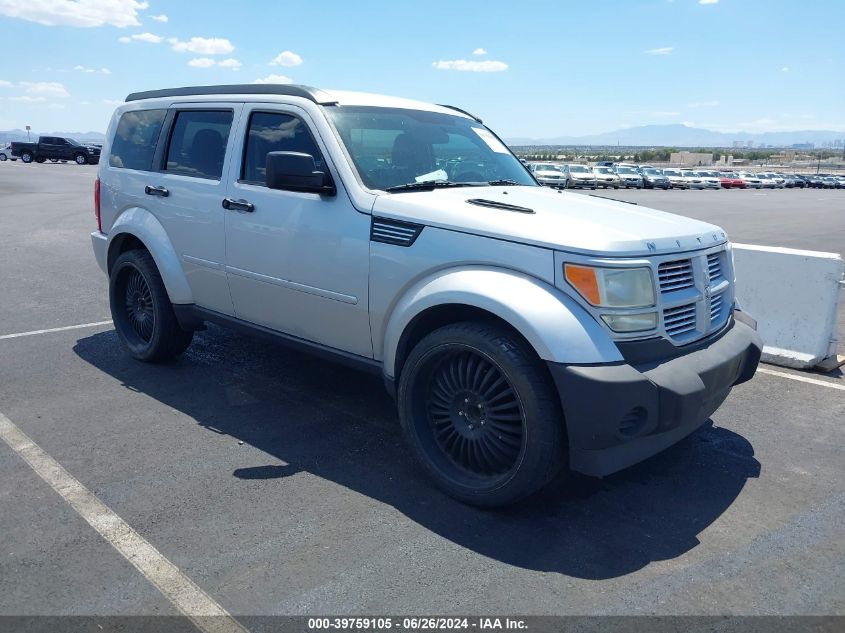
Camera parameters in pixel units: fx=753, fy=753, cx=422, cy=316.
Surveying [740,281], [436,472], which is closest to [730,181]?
[740,281]

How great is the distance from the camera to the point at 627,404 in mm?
3279

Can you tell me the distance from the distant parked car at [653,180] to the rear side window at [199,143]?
46.1 meters

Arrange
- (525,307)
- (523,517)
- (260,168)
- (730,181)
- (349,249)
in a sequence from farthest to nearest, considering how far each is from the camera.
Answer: (730,181), (260,168), (349,249), (523,517), (525,307)

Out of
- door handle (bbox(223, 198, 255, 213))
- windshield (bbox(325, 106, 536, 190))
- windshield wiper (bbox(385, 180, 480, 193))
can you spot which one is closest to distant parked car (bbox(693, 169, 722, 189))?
windshield (bbox(325, 106, 536, 190))

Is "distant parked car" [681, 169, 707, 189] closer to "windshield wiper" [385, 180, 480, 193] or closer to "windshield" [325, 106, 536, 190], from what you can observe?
"windshield" [325, 106, 536, 190]

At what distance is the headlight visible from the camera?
340cm

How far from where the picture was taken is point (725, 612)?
2920 millimetres

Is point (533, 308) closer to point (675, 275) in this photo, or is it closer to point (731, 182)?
point (675, 275)

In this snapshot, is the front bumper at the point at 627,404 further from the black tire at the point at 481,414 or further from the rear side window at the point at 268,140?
the rear side window at the point at 268,140

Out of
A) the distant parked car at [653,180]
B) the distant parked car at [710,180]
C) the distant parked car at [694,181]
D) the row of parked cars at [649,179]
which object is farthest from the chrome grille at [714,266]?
the distant parked car at [710,180]

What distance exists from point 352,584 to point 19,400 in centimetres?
324

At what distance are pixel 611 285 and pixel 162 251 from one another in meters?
3.43

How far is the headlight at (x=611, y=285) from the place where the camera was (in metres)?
3.40

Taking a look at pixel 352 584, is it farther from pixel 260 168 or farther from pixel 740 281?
pixel 740 281
